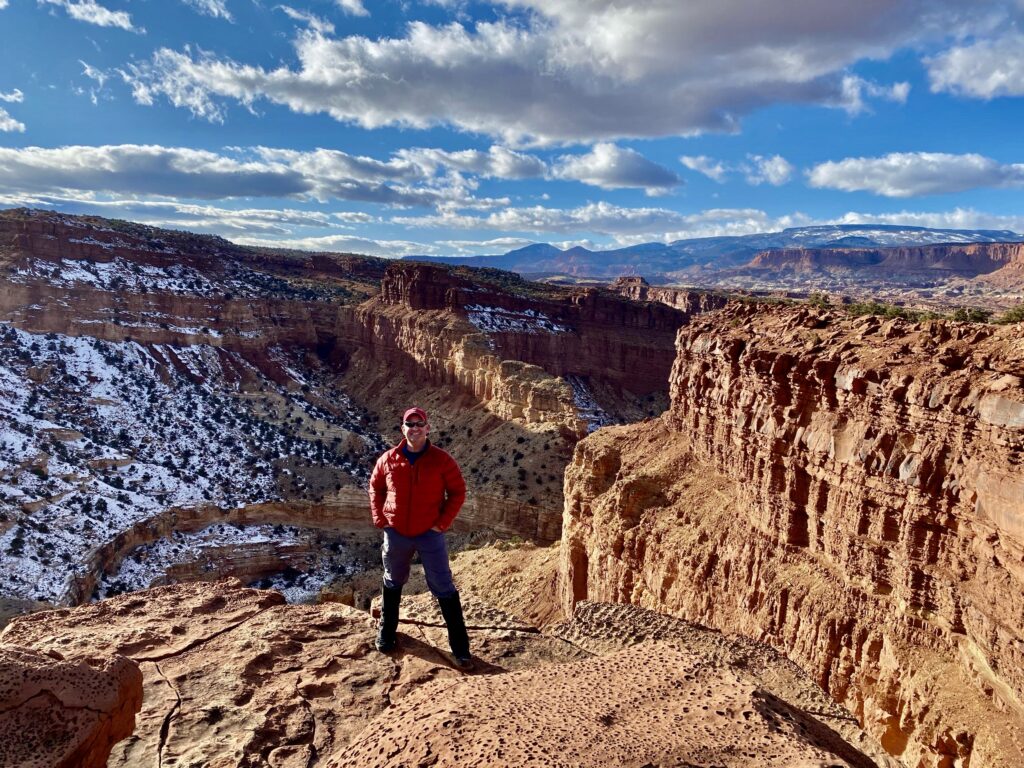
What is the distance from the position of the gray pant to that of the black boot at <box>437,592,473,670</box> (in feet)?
0.28

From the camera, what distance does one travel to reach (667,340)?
3073 inches

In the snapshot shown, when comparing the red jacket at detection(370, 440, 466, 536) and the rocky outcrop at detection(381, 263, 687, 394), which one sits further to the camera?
the rocky outcrop at detection(381, 263, 687, 394)

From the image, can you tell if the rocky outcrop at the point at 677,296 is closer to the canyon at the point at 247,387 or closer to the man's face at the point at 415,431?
the canyon at the point at 247,387

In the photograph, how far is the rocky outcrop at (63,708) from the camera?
14.1ft

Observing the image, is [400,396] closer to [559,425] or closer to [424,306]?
[424,306]

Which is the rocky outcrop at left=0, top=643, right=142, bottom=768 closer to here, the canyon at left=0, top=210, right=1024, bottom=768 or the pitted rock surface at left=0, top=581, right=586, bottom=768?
the canyon at left=0, top=210, right=1024, bottom=768

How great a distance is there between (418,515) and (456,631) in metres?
1.32

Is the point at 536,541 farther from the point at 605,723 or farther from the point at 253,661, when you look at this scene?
the point at 605,723

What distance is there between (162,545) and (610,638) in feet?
109

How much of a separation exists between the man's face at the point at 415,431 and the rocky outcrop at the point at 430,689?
229cm

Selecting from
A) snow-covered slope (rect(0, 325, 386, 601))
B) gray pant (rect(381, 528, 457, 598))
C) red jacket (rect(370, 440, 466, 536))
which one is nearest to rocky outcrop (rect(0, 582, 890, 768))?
gray pant (rect(381, 528, 457, 598))

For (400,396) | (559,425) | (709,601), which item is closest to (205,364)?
(400,396)

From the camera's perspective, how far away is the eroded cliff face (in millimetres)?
→ 11539

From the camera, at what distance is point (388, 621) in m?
6.99
